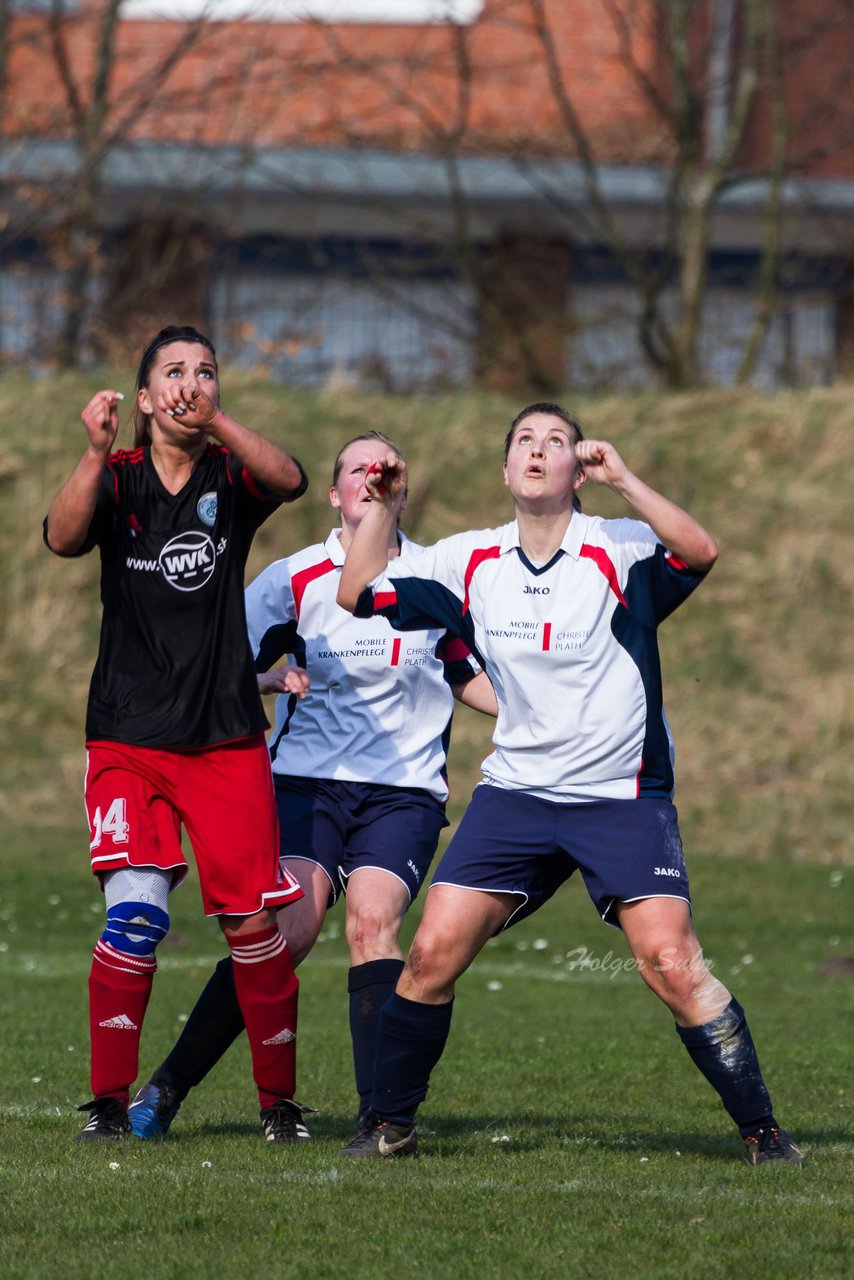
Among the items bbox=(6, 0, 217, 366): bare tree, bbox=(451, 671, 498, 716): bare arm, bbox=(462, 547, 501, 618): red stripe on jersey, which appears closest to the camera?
bbox=(462, 547, 501, 618): red stripe on jersey

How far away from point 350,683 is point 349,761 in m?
0.29

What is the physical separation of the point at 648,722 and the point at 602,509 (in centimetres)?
1474

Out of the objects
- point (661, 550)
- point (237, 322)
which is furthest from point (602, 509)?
point (661, 550)

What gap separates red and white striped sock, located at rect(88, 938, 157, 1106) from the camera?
579cm

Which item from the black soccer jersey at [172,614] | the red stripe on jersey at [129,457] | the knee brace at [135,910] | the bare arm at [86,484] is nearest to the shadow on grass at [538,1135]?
the knee brace at [135,910]

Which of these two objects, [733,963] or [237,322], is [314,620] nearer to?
[733,963]

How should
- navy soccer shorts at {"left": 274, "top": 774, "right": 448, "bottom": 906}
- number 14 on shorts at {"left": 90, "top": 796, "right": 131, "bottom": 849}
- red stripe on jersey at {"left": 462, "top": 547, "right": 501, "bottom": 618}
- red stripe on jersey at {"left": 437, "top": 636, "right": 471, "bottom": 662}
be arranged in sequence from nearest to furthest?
number 14 on shorts at {"left": 90, "top": 796, "right": 131, "bottom": 849} < red stripe on jersey at {"left": 462, "top": 547, "right": 501, "bottom": 618} < navy soccer shorts at {"left": 274, "top": 774, "right": 448, "bottom": 906} < red stripe on jersey at {"left": 437, "top": 636, "right": 471, "bottom": 662}

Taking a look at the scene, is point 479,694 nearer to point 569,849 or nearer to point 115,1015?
point 569,849

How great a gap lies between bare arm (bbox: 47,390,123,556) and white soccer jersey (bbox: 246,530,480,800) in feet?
3.11

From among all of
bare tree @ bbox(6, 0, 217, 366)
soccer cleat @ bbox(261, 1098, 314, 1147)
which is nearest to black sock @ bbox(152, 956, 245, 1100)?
soccer cleat @ bbox(261, 1098, 314, 1147)

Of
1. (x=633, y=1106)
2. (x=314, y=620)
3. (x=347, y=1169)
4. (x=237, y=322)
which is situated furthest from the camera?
(x=237, y=322)

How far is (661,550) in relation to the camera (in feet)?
18.4

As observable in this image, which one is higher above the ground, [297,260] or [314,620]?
[297,260]

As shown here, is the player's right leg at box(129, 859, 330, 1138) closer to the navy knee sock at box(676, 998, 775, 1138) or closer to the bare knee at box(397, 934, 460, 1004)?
the bare knee at box(397, 934, 460, 1004)
